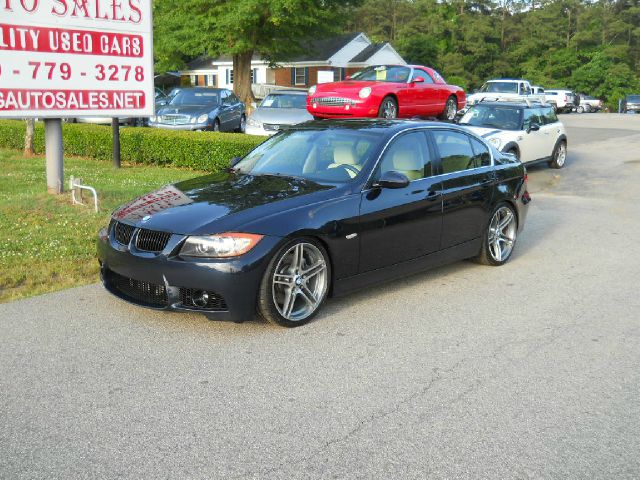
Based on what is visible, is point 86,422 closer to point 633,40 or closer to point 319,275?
point 319,275

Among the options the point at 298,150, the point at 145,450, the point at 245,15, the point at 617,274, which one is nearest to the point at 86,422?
the point at 145,450

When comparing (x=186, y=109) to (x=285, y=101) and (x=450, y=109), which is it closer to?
(x=285, y=101)

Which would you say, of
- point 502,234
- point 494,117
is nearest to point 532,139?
point 494,117

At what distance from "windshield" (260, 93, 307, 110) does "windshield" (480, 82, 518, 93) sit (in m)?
14.2

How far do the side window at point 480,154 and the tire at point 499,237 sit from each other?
0.48 metres

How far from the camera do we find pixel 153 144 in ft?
52.3

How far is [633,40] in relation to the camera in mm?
76750

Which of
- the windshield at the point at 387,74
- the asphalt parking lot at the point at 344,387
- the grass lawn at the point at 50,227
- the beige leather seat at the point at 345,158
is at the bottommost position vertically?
the asphalt parking lot at the point at 344,387

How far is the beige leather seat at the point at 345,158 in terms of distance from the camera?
6.39 m

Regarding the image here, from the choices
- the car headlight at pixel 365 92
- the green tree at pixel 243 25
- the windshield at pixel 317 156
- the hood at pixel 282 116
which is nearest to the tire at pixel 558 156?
the car headlight at pixel 365 92

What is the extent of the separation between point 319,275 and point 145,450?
2.43 meters

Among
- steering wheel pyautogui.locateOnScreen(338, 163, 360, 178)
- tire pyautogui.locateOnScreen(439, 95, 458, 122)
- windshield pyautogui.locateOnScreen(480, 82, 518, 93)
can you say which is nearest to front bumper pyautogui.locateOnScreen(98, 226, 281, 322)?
steering wheel pyautogui.locateOnScreen(338, 163, 360, 178)

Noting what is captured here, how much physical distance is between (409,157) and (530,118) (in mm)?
9987

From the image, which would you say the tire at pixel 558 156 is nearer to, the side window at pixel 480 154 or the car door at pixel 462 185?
the side window at pixel 480 154
